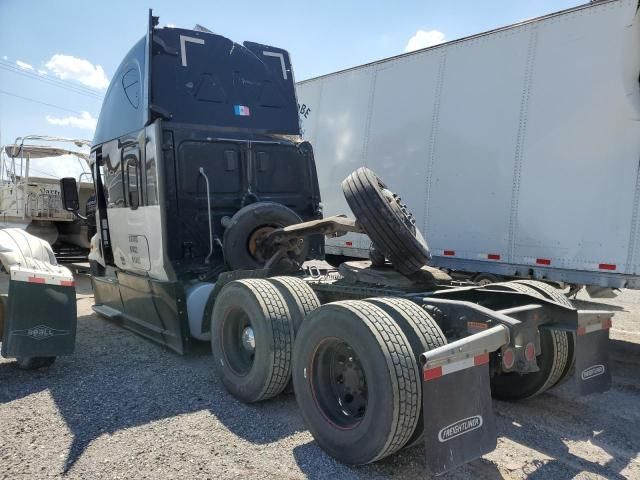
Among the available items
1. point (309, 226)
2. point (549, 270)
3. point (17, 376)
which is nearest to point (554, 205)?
point (549, 270)

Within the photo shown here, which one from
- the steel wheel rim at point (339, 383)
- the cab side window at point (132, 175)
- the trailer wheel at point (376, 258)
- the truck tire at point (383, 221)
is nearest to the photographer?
the steel wheel rim at point (339, 383)

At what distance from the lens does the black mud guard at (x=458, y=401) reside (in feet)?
8.50

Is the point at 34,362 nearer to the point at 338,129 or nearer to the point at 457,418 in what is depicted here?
the point at 457,418

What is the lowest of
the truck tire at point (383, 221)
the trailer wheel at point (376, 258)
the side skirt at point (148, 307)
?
the side skirt at point (148, 307)

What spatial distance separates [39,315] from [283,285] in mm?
2119

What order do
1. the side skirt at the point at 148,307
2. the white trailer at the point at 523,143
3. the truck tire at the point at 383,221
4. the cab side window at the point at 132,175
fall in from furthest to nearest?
1. the cab side window at the point at 132,175
2. the white trailer at the point at 523,143
3. the side skirt at the point at 148,307
4. the truck tire at the point at 383,221

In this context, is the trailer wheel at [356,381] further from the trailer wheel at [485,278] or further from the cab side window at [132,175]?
the trailer wheel at [485,278]

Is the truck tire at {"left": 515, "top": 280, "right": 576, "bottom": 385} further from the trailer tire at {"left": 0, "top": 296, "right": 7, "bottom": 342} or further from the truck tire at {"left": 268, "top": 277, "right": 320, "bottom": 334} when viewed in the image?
the trailer tire at {"left": 0, "top": 296, "right": 7, "bottom": 342}

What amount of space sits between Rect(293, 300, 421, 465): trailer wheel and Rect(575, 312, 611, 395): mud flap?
1.27 meters

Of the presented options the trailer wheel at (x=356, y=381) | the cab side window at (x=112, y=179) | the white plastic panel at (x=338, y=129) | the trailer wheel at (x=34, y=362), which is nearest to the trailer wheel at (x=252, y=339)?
the trailer wheel at (x=356, y=381)

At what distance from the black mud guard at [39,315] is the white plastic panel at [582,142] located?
15.4 ft

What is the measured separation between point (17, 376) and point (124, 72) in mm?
3362

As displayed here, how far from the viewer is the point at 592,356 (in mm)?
3404

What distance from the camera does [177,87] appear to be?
5457mm
